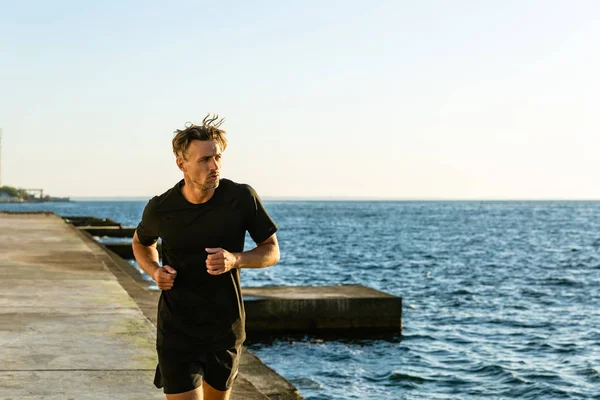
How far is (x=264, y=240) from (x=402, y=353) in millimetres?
10538

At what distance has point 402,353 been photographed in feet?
46.2

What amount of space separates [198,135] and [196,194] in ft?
1.01

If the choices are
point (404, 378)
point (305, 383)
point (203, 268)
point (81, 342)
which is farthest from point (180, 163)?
point (404, 378)

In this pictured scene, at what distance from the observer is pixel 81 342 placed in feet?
27.0

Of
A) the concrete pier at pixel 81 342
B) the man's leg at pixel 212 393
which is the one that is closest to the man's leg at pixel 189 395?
the man's leg at pixel 212 393

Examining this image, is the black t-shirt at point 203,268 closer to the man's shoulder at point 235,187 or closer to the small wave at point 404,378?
the man's shoulder at point 235,187

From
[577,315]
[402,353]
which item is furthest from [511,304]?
[402,353]

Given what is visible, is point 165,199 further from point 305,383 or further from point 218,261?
point 305,383

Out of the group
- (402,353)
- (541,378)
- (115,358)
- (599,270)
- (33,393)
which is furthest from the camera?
(599,270)

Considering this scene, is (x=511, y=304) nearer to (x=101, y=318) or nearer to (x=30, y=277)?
(x=30, y=277)

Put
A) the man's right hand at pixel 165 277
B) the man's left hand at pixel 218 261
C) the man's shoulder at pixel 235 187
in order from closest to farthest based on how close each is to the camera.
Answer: the man's left hand at pixel 218 261 → the man's right hand at pixel 165 277 → the man's shoulder at pixel 235 187

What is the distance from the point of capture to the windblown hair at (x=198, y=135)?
3.82 m

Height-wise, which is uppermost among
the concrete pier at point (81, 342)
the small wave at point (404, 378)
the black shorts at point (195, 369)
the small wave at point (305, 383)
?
the black shorts at point (195, 369)

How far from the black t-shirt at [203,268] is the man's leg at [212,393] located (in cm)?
26
